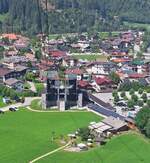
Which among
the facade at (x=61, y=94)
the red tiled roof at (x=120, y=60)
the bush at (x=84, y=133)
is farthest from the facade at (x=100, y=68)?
the bush at (x=84, y=133)

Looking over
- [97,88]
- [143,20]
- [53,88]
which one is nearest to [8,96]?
[53,88]

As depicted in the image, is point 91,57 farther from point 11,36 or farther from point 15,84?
point 15,84

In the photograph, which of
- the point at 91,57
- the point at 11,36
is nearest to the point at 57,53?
the point at 91,57

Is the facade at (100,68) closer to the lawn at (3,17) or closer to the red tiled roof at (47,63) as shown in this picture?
the red tiled roof at (47,63)

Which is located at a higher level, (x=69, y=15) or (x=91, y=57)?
(x=69, y=15)

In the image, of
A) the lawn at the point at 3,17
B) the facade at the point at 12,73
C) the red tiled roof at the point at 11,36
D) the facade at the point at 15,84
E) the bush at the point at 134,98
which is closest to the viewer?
the bush at the point at 134,98

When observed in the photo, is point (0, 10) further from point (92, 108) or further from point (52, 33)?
point (92, 108)
